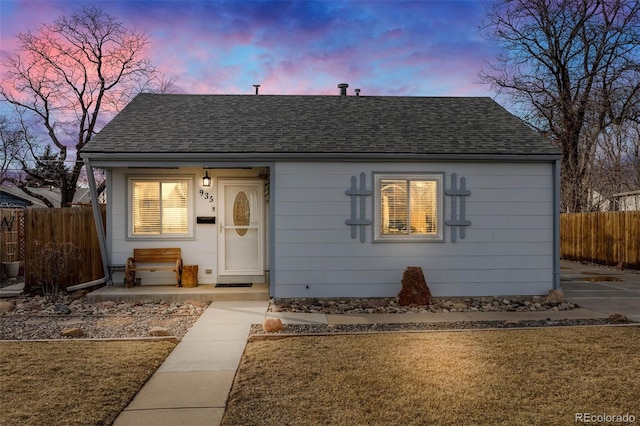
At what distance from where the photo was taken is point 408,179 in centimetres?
867

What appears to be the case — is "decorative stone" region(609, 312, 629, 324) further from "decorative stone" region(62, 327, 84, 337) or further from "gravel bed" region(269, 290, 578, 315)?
"decorative stone" region(62, 327, 84, 337)

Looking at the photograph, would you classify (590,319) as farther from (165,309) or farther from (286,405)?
(165,309)

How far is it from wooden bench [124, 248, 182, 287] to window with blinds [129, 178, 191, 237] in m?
0.36

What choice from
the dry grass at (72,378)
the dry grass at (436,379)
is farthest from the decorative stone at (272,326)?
the dry grass at (72,378)

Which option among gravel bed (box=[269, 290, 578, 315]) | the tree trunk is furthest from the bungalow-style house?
the tree trunk

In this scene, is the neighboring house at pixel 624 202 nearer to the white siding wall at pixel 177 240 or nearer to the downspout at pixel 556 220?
the downspout at pixel 556 220

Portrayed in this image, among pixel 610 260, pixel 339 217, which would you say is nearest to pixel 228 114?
pixel 339 217

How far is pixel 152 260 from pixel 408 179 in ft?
17.6

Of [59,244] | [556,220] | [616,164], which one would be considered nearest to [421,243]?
[556,220]

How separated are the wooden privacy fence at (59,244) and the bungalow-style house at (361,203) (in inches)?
33.0

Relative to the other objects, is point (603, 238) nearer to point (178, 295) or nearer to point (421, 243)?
point (421, 243)

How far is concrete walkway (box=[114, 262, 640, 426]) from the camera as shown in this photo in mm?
3756

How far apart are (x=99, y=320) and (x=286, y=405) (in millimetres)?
4739

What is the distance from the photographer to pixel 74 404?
12.5 feet
